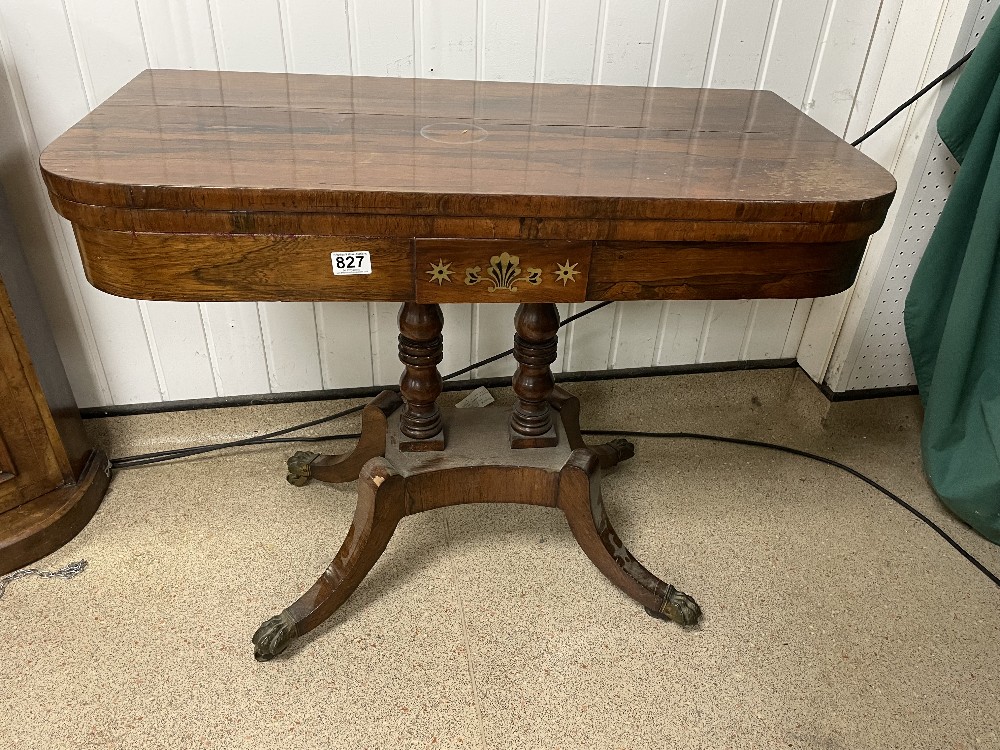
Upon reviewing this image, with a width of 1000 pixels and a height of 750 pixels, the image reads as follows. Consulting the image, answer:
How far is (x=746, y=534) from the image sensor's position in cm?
138

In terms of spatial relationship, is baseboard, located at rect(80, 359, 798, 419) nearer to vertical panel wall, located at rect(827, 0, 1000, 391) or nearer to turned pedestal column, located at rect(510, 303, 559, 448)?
vertical panel wall, located at rect(827, 0, 1000, 391)

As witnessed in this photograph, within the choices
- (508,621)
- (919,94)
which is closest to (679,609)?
(508,621)

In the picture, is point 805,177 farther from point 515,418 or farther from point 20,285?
point 20,285

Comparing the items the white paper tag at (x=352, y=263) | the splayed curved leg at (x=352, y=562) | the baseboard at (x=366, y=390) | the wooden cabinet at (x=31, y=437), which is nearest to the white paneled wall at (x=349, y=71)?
the baseboard at (x=366, y=390)

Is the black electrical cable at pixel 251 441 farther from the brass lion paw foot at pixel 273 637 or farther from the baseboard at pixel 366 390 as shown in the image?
the brass lion paw foot at pixel 273 637

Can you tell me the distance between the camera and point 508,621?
120 centimetres

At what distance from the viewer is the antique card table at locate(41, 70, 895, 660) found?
0.78 m

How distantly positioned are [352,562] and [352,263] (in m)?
0.51

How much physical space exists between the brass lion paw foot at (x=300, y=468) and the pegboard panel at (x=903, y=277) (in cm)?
112

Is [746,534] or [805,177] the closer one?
[805,177]

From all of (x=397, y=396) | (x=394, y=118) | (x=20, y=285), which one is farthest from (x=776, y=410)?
(x=20, y=285)

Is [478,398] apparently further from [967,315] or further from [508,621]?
[967,315]

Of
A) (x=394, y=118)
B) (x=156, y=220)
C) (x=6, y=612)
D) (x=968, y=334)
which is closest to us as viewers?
(x=156, y=220)

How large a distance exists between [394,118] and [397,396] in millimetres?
493
